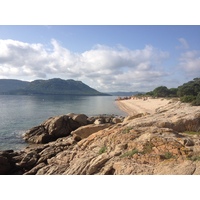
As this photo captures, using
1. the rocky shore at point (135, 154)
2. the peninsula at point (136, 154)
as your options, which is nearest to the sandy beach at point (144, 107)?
the rocky shore at point (135, 154)

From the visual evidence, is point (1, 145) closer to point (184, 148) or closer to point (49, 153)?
point (49, 153)

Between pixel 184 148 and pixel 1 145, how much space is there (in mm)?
24721

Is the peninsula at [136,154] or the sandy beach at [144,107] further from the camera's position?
the sandy beach at [144,107]

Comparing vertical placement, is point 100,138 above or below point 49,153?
above

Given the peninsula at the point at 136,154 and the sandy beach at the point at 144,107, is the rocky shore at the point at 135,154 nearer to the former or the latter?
the peninsula at the point at 136,154

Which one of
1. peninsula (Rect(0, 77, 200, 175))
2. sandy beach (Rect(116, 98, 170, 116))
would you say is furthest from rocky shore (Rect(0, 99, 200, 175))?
sandy beach (Rect(116, 98, 170, 116))

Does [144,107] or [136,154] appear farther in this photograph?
[144,107]

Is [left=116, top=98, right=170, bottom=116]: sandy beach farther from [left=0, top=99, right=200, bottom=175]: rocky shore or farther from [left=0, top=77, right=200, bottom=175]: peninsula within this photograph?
[left=0, top=77, right=200, bottom=175]: peninsula

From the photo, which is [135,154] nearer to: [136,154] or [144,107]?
[136,154]

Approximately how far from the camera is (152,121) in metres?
16.2

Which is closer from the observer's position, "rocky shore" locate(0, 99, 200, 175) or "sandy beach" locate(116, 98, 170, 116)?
"rocky shore" locate(0, 99, 200, 175)

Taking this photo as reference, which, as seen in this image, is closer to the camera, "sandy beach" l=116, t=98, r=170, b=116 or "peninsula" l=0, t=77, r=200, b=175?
"peninsula" l=0, t=77, r=200, b=175

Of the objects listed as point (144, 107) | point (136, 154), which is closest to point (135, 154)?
point (136, 154)

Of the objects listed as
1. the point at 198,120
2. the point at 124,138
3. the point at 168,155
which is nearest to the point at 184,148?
the point at 168,155
